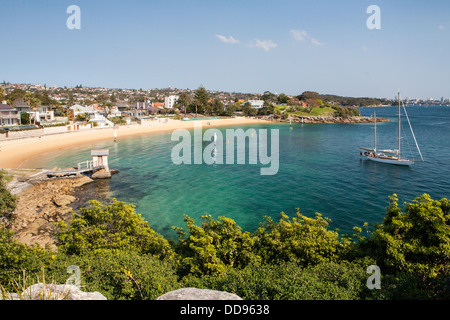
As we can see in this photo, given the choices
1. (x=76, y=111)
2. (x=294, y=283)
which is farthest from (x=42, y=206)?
(x=76, y=111)

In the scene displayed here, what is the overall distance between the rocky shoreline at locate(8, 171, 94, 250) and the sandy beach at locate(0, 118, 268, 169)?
11288 mm

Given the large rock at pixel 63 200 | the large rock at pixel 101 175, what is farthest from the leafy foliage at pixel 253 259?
the large rock at pixel 101 175

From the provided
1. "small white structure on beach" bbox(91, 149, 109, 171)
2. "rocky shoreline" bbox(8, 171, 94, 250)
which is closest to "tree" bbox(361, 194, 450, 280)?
"rocky shoreline" bbox(8, 171, 94, 250)

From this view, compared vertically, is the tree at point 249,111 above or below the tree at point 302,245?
above

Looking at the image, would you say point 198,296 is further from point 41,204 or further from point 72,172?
point 72,172

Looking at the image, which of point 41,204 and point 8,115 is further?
point 8,115

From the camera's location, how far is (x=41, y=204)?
26172mm

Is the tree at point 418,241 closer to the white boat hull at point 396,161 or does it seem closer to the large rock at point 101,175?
the large rock at point 101,175

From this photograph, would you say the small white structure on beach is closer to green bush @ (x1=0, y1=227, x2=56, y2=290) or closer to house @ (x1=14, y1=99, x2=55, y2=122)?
green bush @ (x1=0, y1=227, x2=56, y2=290)

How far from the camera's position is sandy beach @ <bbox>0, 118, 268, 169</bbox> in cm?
4405

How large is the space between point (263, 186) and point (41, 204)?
75.3 feet

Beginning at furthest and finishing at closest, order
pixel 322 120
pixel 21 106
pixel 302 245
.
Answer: pixel 322 120 < pixel 21 106 < pixel 302 245

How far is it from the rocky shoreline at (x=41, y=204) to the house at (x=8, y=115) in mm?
38891

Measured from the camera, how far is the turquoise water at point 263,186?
24688 mm
